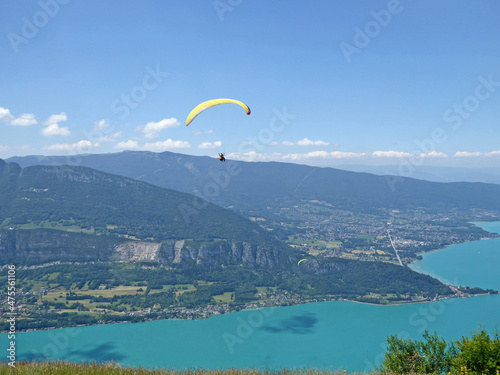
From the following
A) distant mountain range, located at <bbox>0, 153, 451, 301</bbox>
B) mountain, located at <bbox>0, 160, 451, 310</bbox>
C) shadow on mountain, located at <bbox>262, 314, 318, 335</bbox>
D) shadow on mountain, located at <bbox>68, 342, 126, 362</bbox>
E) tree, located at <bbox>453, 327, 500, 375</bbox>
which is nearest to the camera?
tree, located at <bbox>453, 327, 500, 375</bbox>

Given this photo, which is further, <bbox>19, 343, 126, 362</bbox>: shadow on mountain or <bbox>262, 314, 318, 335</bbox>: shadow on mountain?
<bbox>262, 314, 318, 335</bbox>: shadow on mountain

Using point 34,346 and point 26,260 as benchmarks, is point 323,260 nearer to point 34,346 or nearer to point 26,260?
point 34,346

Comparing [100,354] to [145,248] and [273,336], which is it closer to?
[273,336]

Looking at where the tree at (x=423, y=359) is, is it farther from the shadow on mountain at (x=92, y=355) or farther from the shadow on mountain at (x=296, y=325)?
the shadow on mountain at (x=296, y=325)

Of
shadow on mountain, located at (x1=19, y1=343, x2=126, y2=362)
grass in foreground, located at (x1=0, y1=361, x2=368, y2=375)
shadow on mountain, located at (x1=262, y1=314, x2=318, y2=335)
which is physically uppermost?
grass in foreground, located at (x1=0, y1=361, x2=368, y2=375)

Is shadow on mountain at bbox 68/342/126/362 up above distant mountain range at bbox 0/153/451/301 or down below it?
below

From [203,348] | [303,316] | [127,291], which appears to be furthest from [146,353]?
[303,316]

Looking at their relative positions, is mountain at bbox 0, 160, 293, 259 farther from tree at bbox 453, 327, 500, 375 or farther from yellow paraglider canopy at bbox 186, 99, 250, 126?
tree at bbox 453, 327, 500, 375

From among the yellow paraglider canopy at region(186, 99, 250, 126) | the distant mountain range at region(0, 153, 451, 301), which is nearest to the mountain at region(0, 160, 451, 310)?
the distant mountain range at region(0, 153, 451, 301)
